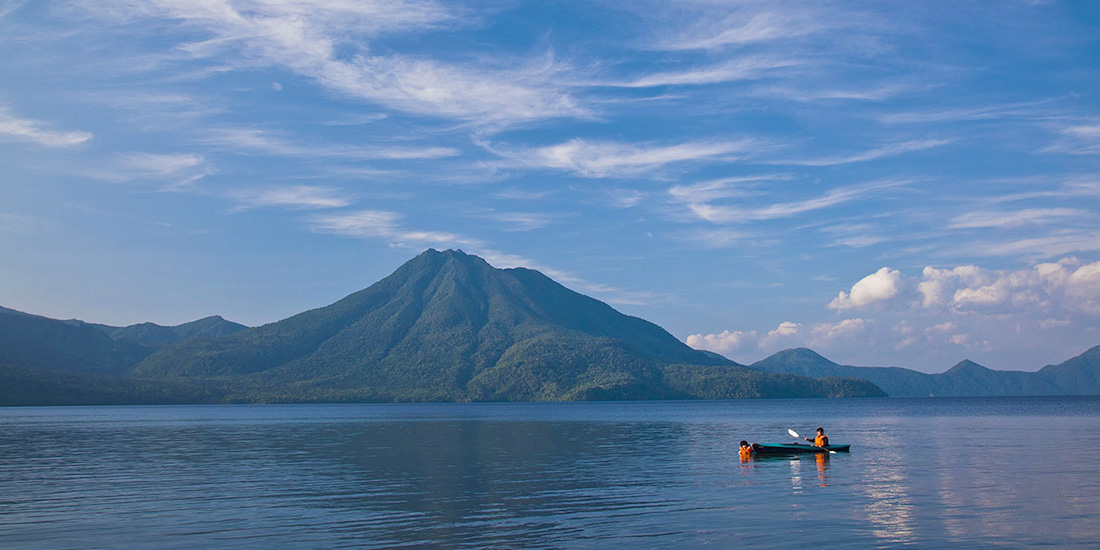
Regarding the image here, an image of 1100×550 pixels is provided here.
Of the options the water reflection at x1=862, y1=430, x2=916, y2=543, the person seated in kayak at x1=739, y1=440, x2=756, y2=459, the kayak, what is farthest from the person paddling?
the water reflection at x1=862, y1=430, x2=916, y2=543

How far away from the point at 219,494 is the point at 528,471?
22336mm

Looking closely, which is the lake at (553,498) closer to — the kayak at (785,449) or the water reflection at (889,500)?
the water reflection at (889,500)

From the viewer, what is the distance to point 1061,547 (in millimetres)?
33094

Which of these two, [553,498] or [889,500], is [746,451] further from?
[553,498]

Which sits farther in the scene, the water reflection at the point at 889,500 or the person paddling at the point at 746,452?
the person paddling at the point at 746,452

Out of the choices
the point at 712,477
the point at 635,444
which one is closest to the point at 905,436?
the point at 635,444

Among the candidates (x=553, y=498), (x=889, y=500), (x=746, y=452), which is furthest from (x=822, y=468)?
(x=553, y=498)

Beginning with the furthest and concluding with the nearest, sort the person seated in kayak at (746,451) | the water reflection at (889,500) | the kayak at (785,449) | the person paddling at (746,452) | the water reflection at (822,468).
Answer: the kayak at (785,449), the person seated in kayak at (746,451), the person paddling at (746,452), the water reflection at (822,468), the water reflection at (889,500)

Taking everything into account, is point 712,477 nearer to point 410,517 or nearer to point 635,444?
point 410,517

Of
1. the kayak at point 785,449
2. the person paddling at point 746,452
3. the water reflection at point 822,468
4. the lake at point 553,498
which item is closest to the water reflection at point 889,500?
the lake at point 553,498

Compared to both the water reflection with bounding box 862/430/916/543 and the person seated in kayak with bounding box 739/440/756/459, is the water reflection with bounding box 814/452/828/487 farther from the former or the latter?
the person seated in kayak with bounding box 739/440/756/459

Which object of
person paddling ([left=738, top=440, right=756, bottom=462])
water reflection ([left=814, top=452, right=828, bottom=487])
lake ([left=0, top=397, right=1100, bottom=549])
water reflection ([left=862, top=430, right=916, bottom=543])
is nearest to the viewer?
lake ([left=0, top=397, right=1100, bottom=549])

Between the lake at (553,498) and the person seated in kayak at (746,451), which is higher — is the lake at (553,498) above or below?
below

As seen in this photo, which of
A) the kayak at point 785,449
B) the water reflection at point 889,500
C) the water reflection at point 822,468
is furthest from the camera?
the kayak at point 785,449
